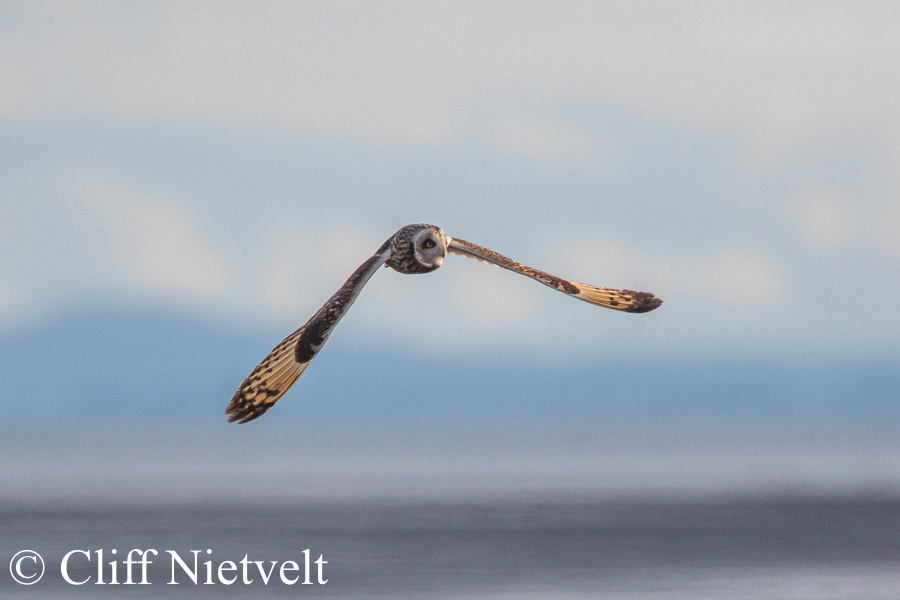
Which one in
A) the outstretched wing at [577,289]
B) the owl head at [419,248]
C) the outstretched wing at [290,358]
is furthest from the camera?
the owl head at [419,248]

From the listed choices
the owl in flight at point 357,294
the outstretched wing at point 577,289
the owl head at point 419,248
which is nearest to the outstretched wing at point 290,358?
the owl in flight at point 357,294

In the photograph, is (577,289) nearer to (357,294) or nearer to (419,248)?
(419,248)

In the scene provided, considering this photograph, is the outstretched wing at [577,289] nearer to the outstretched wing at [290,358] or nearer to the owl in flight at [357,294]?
the owl in flight at [357,294]

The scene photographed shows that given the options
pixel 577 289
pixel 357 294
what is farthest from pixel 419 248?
pixel 577 289

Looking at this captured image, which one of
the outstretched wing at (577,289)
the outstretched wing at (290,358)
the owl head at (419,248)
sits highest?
the owl head at (419,248)

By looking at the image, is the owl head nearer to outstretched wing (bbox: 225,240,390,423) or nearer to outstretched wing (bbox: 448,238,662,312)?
outstretched wing (bbox: 448,238,662,312)

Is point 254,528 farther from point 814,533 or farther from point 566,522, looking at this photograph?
point 814,533
